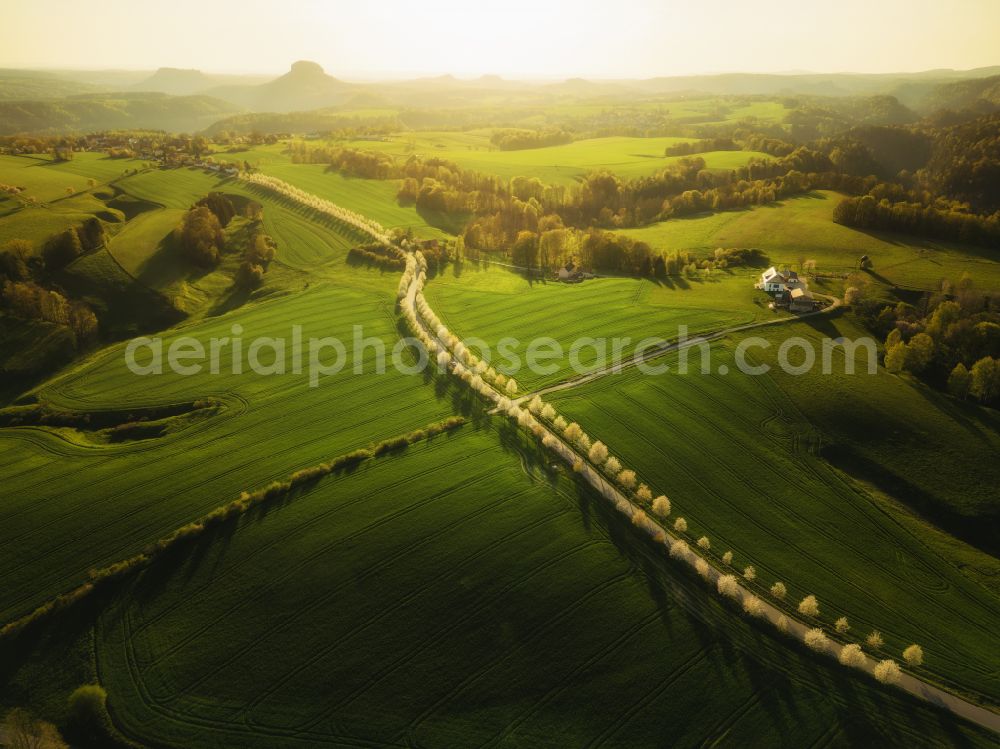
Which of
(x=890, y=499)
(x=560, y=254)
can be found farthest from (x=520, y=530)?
(x=560, y=254)

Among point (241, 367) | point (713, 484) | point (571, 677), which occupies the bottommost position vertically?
point (571, 677)

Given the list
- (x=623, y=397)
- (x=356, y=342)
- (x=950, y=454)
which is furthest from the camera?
(x=356, y=342)

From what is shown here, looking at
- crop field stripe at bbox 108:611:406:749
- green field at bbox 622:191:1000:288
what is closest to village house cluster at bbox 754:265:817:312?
green field at bbox 622:191:1000:288

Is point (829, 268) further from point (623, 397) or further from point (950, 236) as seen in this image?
point (623, 397)

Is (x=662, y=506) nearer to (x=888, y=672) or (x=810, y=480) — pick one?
(x=810, y=480)

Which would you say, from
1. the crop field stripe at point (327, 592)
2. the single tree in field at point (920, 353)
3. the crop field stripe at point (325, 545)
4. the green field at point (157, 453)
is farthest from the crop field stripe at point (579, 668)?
the single tree in field at point (920, 353)

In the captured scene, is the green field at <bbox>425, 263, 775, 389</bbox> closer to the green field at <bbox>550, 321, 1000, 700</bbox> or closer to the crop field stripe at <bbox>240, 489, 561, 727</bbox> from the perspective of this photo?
the green field at <bbox>550, 321, 1000, 700</bbox>

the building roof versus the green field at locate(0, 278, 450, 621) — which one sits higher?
the building roof

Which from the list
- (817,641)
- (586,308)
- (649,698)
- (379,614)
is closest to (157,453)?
(379,614)
